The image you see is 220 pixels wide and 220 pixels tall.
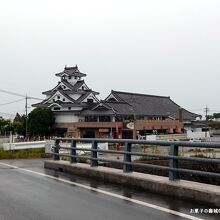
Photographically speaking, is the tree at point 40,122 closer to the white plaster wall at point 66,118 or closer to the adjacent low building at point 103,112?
the white plaster wall at point 66,118

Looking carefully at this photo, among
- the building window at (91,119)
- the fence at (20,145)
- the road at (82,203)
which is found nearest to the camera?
the road at (82,203)

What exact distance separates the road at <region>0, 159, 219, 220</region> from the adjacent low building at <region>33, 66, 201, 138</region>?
44.1 meters

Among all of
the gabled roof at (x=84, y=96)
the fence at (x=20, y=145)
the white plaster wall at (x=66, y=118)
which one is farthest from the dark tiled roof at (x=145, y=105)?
the fence at (x=20, y=145)

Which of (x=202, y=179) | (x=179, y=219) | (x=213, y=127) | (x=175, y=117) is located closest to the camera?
(x=179, y=219)

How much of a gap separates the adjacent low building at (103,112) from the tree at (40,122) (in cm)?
273

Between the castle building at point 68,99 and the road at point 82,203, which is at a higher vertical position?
the castle building at point 68,99

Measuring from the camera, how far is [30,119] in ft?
196

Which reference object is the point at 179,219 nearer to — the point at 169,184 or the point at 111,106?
the point at 169,184

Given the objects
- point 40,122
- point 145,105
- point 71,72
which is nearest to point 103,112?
point 40,122

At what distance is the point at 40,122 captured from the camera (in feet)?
196

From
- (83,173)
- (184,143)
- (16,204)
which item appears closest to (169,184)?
(184,143)

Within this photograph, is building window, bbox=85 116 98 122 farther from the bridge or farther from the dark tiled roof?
the bridge

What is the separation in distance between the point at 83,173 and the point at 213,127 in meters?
83.8

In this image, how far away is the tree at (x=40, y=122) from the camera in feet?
193
